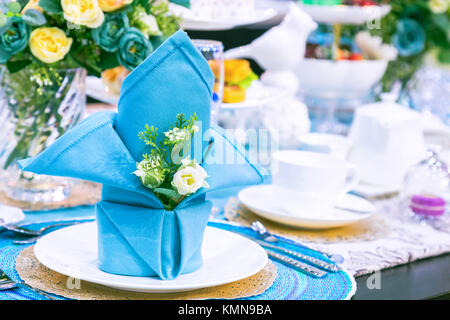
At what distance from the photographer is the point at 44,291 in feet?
2.00

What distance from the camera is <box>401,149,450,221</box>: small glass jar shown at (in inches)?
39.4

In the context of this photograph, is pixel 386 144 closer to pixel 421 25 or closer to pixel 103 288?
pixel 103 288

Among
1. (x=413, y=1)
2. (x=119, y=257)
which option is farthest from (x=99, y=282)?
(x=413, y=1)

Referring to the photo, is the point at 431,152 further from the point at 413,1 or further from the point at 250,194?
the point at 413,1

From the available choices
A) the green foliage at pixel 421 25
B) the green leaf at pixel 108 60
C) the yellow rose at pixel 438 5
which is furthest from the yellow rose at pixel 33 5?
the yellow rose at pixel 438 5

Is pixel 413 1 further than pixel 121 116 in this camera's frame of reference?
Yes

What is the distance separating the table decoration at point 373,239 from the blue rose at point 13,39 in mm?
378

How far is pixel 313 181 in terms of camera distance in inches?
34.6

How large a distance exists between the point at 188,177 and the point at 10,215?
34 cm

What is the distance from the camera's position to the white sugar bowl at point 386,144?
1132 mm

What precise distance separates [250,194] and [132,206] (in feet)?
1.29

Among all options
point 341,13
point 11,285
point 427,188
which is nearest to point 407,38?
point 341,13

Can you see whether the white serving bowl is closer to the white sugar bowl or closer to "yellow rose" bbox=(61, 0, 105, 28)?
the white sugar bowl

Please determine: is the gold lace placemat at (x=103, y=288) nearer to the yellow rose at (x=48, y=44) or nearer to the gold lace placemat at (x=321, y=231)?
the gold lace placemat at (x=321, y=231)
